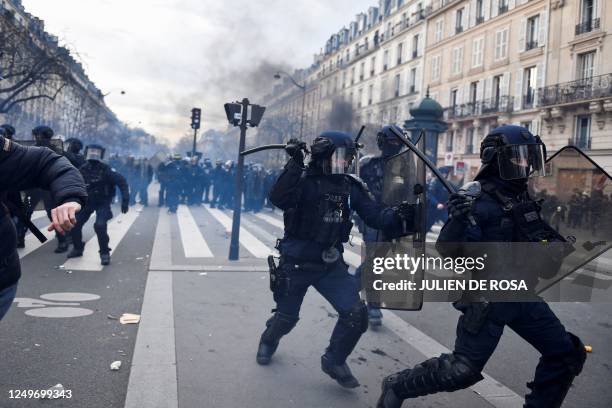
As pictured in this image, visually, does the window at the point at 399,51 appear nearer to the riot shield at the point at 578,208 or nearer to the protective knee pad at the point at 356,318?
the riot shield at the point at 578,208

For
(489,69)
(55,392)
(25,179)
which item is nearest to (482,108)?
(489,69)

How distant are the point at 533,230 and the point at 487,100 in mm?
30170

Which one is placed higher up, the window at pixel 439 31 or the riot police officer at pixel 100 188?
the window at pixel 439 31

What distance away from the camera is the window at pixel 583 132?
23.4m

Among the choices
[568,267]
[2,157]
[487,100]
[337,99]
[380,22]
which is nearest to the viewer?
[2,157]

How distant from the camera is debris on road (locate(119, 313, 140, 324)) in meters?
4.37

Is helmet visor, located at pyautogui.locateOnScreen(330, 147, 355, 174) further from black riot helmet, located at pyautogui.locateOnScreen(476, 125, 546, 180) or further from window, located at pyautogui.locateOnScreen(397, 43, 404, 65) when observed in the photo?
window, located at pyautogui.locateOnScreen(397, 43, 404, 65)

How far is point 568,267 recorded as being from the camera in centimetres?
270

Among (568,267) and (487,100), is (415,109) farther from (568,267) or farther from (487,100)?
(487,100)

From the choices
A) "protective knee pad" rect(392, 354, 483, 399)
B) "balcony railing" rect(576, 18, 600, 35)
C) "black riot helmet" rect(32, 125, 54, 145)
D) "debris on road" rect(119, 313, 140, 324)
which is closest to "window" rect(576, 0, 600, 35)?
"balcony railing" rect(576, 18, 600, 35)

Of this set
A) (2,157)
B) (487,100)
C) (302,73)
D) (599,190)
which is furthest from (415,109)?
(302,73)

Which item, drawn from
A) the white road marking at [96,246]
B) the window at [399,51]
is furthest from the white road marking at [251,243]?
the window at [399,51]

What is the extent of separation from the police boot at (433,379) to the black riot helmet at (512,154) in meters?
0.98

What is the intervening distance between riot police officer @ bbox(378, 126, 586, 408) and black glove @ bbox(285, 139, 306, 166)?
1.12m
